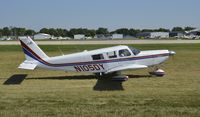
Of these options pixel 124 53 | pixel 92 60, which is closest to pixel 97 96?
pixel 92 60

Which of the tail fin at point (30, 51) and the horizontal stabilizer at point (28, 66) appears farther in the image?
the tail fin at point (30, 51)

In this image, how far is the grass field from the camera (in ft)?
29.2

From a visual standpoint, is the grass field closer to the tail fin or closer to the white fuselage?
the white fuselage

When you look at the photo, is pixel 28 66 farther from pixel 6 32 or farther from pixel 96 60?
pixel 6 32

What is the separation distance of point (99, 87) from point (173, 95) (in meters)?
3.18

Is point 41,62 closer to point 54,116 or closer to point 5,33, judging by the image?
point 54,116

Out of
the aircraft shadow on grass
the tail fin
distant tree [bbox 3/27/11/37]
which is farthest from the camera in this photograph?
distant tree [bbox 3/27/11/37]

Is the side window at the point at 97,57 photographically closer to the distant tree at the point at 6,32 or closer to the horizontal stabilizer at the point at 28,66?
the horizontal stabilizer at the point at 28,66

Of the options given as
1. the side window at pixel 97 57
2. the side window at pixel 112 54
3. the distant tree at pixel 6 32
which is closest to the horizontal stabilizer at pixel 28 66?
the side window at pixel 97 57

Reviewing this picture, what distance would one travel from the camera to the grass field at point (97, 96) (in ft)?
29.2

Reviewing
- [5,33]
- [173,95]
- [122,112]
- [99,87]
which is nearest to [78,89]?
[99,87]

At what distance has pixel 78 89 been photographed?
43.1 feet

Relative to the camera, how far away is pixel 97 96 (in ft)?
37.3

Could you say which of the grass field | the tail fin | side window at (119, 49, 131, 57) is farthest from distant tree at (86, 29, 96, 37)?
side window at (119, 49, 131, 57)
